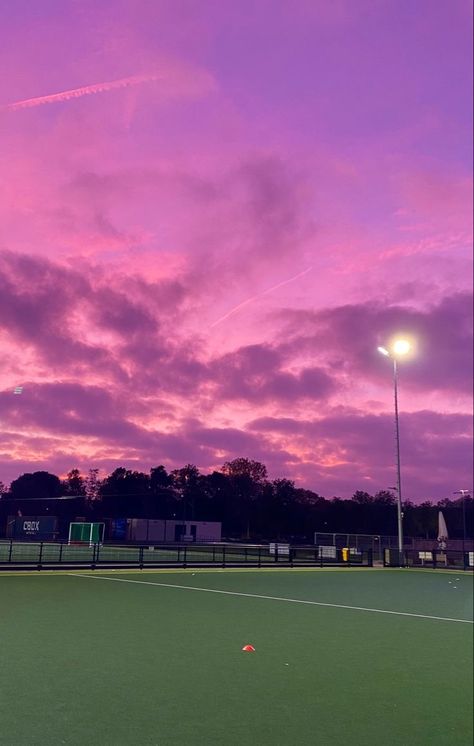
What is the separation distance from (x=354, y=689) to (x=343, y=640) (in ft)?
11.1

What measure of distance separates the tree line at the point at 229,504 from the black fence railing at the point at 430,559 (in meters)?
73.6

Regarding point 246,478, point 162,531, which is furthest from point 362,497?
point 162,531

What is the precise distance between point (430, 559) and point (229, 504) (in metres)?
113

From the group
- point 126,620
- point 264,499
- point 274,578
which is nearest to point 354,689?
point 126,620

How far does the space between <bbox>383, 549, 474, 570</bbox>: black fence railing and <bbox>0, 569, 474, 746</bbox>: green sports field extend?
19432 millimetres

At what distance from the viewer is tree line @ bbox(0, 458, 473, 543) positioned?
126044 millimetres

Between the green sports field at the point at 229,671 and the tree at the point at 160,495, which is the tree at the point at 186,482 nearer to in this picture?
the tree at the point at 160,495

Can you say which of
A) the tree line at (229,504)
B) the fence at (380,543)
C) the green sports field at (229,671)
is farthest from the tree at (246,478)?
the green sports field at (229,671)

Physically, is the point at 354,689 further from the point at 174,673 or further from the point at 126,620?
the point at 126,620

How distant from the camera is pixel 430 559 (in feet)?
121

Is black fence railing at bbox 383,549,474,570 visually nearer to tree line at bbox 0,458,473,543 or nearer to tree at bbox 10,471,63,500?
tree line at bbox 0,458,473,543

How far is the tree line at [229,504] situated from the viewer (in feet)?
414

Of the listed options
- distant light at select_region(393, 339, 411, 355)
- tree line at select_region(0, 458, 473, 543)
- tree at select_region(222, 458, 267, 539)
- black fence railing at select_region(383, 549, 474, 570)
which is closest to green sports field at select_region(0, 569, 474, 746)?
black fence railing at select_region(383, 549, 474, 570)

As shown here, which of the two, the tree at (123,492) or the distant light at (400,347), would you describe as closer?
the distant light at (400,347)
